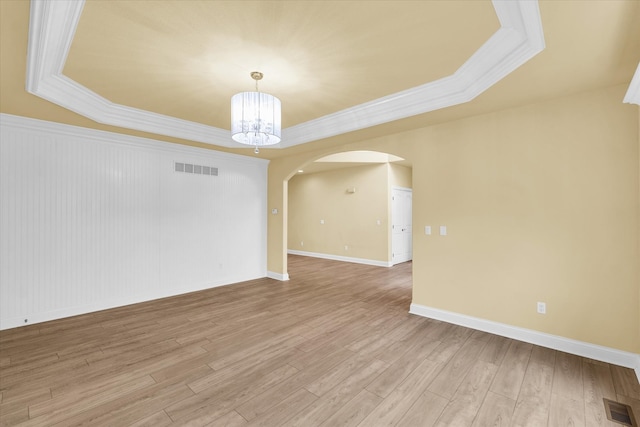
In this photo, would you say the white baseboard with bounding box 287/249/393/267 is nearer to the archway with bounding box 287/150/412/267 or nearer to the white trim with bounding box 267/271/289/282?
the archway with bounding box 287/150/412/267

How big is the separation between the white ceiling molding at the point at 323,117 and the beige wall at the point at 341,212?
3.73 meters

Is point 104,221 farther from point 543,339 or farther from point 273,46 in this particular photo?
point 543,339

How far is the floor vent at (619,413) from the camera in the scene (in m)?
1.99

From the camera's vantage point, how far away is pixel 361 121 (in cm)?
393

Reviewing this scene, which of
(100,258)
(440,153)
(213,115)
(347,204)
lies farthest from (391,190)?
(100,258)

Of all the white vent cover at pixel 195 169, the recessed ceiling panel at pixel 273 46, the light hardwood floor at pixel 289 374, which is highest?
the recessed ceiling panel at pixel 273 46

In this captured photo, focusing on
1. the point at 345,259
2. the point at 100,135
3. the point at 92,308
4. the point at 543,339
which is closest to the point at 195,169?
the point at 100,135

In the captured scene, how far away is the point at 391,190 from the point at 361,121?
4268 mm

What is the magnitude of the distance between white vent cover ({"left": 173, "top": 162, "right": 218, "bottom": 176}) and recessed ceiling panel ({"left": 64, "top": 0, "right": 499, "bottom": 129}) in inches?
69.8

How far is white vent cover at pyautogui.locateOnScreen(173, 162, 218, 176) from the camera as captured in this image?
5.22 meters

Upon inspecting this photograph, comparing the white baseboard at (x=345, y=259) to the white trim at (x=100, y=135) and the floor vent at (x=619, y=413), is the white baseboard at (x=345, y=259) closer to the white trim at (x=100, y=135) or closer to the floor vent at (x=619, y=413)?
the white trim at (x=100, y=135)

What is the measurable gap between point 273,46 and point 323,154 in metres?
3.01

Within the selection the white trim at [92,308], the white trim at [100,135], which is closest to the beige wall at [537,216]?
the white trim at [100,135]

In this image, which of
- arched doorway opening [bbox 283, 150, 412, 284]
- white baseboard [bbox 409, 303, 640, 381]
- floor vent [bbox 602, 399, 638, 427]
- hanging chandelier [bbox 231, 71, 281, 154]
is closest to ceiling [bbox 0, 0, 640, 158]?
hanging chandelier [bbox 231, 71, 281, 154]
